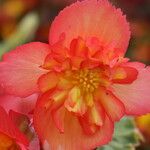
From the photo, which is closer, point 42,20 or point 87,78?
point 87,78

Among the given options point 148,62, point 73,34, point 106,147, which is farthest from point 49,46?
point 148,62

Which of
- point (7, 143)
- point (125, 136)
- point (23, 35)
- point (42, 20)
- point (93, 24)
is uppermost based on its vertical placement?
point (93, 24)

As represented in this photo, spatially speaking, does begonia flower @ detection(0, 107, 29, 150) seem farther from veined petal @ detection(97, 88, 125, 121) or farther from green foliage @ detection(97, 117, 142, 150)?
green foliage @ detection(97, 117, 142, 150)

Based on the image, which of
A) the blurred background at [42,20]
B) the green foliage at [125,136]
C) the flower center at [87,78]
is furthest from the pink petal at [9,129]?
the blurred background at [42,20]

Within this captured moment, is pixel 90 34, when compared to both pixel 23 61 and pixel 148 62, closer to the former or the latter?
pixel 23 61

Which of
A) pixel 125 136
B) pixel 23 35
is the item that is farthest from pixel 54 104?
pixel 23 35

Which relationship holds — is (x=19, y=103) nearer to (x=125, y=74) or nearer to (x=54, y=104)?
(x=54, y=104)
